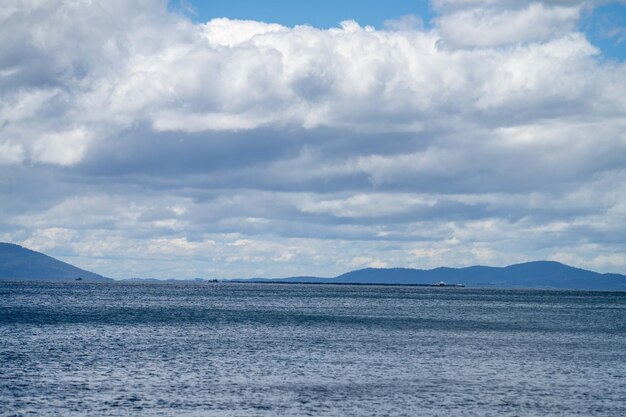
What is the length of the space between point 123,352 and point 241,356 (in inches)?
480

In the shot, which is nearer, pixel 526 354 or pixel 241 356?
pixel 241 356

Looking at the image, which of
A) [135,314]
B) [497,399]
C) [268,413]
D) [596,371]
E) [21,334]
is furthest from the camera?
[135,314]

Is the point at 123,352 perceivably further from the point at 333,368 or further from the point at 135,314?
the point at 135,314

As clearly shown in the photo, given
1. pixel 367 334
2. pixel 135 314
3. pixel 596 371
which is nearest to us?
pixel 596 371

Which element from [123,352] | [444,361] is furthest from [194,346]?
[444,361]

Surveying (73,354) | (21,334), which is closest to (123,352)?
(73,354)

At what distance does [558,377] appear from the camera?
220 feet

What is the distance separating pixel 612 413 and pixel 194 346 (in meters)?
47.9

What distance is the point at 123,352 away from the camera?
7919 cm

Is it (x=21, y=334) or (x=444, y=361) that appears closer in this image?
(x=444, y=361)

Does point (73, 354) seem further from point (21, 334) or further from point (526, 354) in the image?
point (526, 354)

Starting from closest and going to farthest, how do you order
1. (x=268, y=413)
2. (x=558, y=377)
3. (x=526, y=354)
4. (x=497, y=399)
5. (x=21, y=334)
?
(x=268, y=413), (x=497, y=399), (x=558, y=377), (x=526, y=354), (x=21, y=334)

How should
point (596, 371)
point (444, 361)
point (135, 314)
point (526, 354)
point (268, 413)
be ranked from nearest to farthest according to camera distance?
point (268, 413)
point (596, 371)
point (444, 361)
point (526, 354)
point (135, 314)

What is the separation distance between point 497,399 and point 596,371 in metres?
20.3
